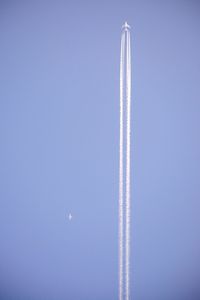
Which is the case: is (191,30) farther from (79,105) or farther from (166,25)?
(79,105)

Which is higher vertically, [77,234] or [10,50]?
[10,50]

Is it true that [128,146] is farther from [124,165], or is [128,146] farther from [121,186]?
[121,186]

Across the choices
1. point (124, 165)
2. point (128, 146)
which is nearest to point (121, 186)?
point (124, 165)

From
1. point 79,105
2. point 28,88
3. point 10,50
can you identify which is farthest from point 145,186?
point 10,50

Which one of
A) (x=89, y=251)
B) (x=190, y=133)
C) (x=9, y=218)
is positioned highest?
(x=190, y=133)

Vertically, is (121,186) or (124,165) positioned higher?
(124,165)

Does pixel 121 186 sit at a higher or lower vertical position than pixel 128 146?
lower
